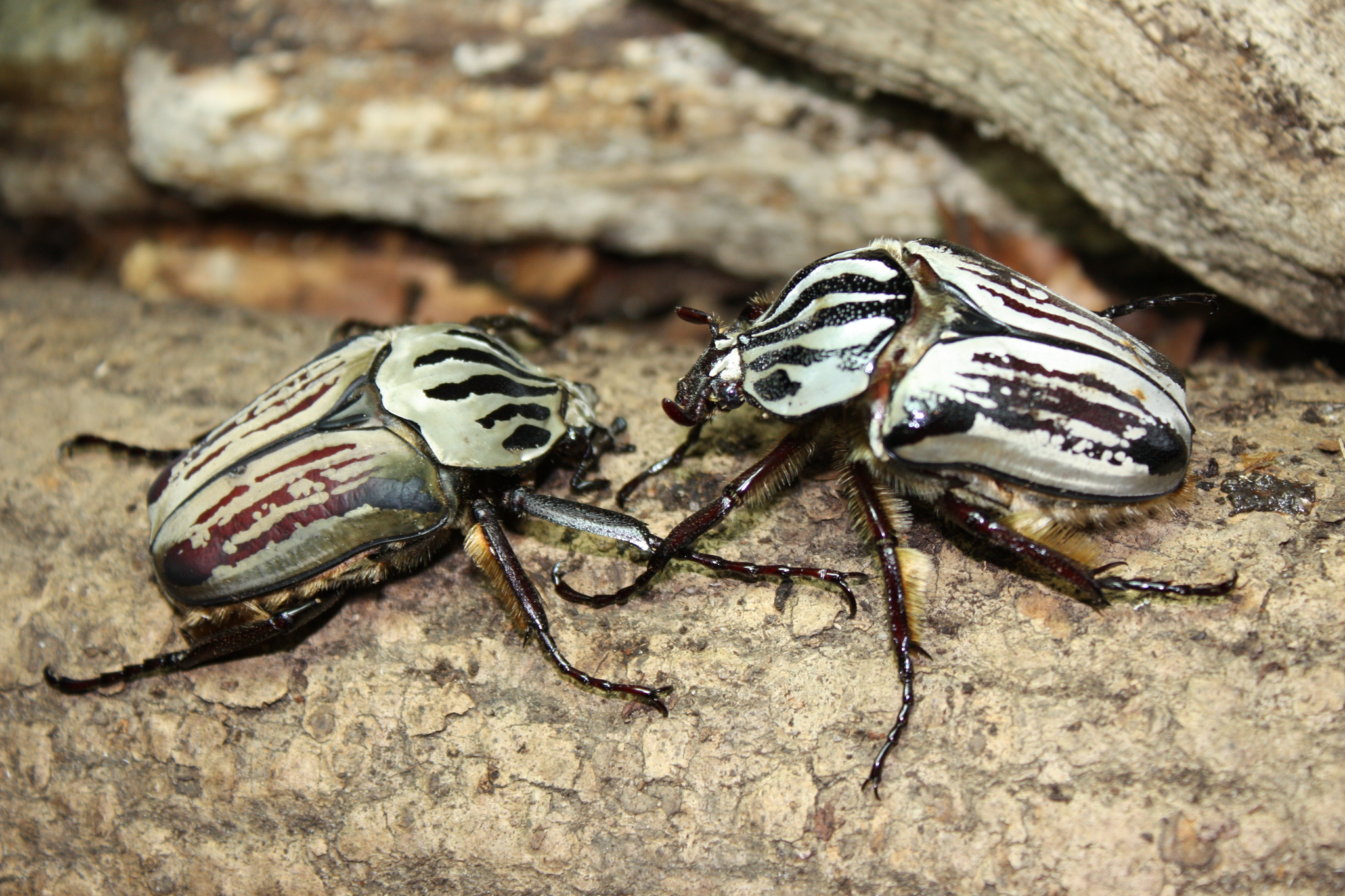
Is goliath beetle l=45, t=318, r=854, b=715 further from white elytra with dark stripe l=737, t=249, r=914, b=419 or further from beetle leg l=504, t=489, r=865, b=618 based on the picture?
white elytra with dark stripe l=737, t=249, r=914, b=419

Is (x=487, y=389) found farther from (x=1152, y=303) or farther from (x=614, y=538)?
(x=1152, y=303)

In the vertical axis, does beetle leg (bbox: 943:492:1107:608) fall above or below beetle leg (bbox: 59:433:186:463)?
above

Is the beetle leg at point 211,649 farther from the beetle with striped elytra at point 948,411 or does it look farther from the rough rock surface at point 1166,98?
the rough rock surface at point 1166,98

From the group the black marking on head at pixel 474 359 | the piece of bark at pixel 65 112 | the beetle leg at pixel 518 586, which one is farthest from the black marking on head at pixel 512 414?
the piece of bark at pixel 65 112

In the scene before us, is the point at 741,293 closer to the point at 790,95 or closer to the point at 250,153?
the point at 790,95

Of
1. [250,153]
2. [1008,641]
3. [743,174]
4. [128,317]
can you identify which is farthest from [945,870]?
[250,153]

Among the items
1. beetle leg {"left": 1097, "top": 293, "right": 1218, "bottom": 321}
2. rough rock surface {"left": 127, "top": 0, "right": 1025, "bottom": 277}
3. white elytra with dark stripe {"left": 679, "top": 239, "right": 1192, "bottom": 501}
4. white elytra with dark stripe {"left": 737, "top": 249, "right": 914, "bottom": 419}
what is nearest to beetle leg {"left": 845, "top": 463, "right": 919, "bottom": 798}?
white elytra with dark stripe {"left": 679, "top": 239, "right": 1192, "bottom": 501}
